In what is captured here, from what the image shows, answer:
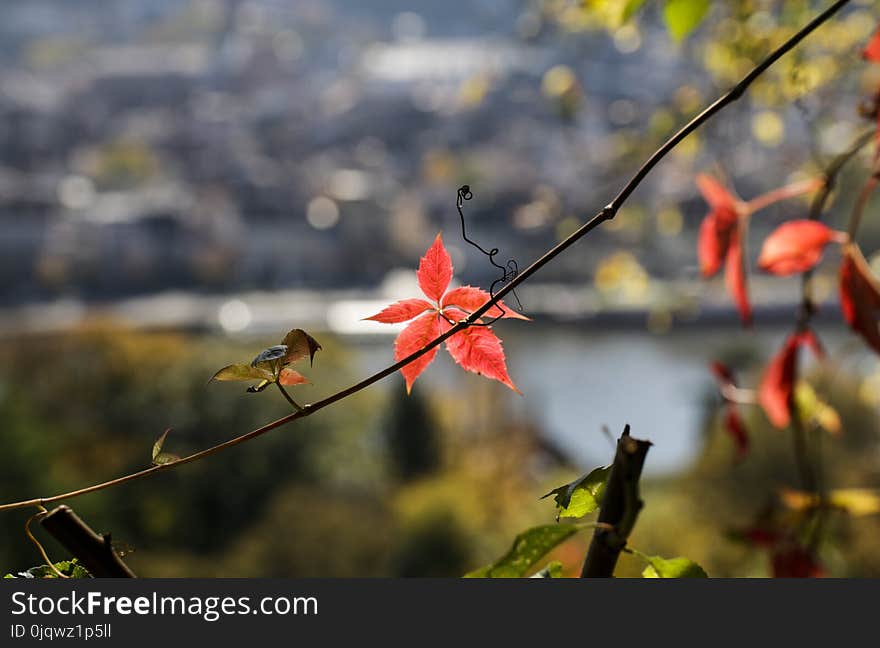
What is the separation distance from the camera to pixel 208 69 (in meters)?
18.3

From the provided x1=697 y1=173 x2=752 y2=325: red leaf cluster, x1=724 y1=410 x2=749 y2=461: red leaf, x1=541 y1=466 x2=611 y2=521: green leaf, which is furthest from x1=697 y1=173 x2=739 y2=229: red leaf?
x1=541 y1=466 x2=611 y2=521: green leaf

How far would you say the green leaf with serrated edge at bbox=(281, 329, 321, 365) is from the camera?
175mm

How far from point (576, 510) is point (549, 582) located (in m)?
0.03

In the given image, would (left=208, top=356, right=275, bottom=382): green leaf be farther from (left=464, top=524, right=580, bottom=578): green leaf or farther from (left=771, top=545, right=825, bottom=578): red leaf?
(left=771, top=545, right=825, bottom=578): red leaf

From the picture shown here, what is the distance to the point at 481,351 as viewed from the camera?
0.64 ft

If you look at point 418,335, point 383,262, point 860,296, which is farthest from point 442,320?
point 383,262

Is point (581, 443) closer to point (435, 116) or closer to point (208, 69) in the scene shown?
point (435, 116)

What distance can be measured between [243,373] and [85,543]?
40 millimetres

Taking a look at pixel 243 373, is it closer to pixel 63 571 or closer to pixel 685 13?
pixel 63 571

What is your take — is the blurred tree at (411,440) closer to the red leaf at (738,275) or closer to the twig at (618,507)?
the red leaf at (738,275)

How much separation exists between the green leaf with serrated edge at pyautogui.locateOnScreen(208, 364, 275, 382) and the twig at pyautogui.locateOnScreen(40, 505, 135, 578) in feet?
0.11

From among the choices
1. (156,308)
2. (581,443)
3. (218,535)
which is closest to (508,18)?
(156,308)

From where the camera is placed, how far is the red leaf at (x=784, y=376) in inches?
15.4

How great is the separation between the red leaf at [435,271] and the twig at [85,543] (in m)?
0.08
